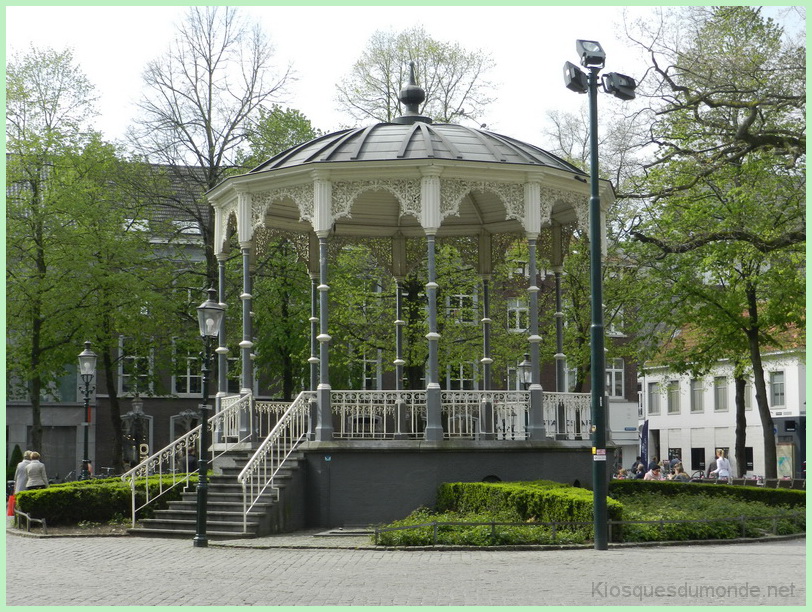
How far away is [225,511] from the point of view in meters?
19.9

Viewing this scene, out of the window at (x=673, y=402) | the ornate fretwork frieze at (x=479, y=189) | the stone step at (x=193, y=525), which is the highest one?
the ornate fretwork frieze at (x=479, y=189)

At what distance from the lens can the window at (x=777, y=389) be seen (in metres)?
56.7

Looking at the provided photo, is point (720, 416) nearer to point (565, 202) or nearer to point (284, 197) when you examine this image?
point (565, 202)

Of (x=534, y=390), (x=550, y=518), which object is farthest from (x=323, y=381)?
(x=550, y=518)

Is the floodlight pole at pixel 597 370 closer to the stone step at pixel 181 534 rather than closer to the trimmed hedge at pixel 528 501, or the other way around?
the trimmed hedge at pixel 528 501

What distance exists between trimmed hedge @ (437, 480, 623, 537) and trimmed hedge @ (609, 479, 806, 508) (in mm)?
6790

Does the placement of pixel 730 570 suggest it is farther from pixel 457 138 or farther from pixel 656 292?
pixel 656 292

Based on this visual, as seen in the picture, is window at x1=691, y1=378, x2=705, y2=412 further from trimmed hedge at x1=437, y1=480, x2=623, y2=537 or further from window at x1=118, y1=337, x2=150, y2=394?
trimmed hedge at x1=437, y1=480, x2=623, y2=537

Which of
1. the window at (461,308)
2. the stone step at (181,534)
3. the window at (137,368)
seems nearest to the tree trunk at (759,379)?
the window at (461,308)

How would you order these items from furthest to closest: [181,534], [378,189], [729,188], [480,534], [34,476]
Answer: [729,188] < [34,476] < [378,189] < [181,534] < [480,534]

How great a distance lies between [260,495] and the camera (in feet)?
65.7

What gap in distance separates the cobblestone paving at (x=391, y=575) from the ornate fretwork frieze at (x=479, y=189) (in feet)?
20.5

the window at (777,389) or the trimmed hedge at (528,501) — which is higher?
the window at (777,389)

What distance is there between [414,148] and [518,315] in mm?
19979
